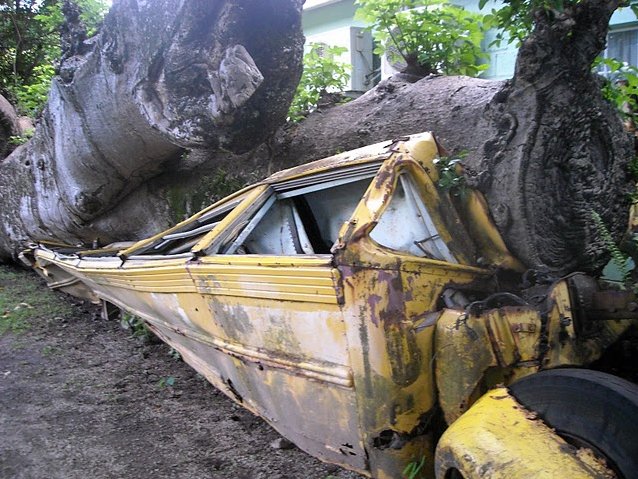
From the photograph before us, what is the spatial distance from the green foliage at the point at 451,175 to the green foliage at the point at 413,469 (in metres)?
1.20

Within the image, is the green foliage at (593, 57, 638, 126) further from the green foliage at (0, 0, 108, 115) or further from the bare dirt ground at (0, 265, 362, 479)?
the green foliage at (0, 0, 108, 115)

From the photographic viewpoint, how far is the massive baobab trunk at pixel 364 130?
276 centimetres

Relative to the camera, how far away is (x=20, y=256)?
7273 mm

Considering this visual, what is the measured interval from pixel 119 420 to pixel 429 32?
3.61m

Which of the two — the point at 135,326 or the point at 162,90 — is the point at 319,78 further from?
the point at 135,326

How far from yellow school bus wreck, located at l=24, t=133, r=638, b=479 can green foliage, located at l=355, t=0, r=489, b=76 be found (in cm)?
213

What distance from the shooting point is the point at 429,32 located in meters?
4.50

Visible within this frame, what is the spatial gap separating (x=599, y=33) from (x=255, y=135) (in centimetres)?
233

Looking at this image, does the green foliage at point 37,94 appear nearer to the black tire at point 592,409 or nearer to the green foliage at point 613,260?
the green foliage at point 613,260

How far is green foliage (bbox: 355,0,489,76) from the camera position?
453 cm

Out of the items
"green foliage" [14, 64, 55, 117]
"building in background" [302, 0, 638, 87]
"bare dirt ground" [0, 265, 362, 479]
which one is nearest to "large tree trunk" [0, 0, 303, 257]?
"bare dirt ground" [0, 265, 362, 479]

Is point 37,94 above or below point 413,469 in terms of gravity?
above

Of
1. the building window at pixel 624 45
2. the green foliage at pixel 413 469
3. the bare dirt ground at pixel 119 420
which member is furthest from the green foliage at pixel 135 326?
the building window at pixel 624 45

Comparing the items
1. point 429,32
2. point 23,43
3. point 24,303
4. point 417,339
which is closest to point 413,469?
point 417,339
